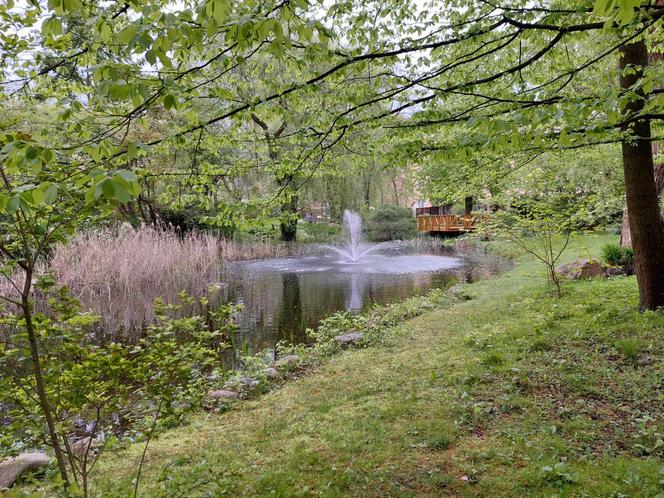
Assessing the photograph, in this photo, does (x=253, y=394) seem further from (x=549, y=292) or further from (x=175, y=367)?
(x=549, y=292)

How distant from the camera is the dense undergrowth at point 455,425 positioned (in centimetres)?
235

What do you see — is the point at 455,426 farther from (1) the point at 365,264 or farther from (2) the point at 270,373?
(1) the point at 365,264

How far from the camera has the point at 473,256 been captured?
16.5 m

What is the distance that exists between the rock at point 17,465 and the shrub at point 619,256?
870 cm

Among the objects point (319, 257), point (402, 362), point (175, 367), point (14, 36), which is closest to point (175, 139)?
point (14, 36)

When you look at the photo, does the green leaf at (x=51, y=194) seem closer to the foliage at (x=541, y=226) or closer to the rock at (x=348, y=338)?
the rock at (x=348, y=338)

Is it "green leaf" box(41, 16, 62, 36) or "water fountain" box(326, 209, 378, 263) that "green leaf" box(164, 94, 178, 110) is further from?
"water fountain" box(326, 209, 378, 263)

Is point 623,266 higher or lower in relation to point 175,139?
lower

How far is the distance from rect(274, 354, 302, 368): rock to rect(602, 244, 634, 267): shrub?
618 cm

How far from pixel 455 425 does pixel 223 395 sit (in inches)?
96.5

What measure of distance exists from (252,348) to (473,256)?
40.5 ft

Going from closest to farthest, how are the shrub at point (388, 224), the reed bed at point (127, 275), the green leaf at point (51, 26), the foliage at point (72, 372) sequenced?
the green leaf at point (51, 26), the foliage at point (72, 372), the reed bed at point (127, 275), the shrub at point (388, 224)

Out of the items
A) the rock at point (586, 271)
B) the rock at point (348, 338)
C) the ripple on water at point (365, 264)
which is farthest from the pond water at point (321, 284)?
the rock at point (586, 271)

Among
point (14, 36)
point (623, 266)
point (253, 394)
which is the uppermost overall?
point (14, 36)
